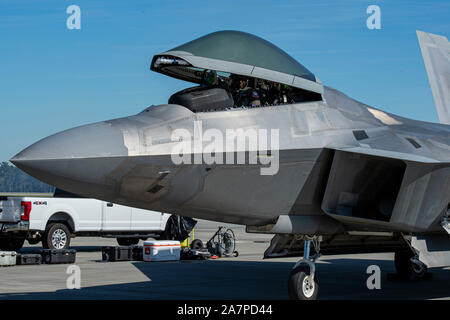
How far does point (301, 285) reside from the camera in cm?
882

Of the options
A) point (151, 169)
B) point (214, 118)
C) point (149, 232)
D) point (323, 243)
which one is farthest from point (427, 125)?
point (149, 232)

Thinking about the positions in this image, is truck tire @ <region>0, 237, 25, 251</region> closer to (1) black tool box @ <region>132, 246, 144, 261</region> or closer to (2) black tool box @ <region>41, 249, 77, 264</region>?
(2) black tool box @ <region>41, 249, 77, 264</region>

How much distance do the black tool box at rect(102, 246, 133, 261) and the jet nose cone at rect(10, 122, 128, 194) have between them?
1196 centimetres

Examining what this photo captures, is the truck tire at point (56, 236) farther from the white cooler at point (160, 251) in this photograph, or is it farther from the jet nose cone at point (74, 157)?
the jet nose cone at point (74, 157)

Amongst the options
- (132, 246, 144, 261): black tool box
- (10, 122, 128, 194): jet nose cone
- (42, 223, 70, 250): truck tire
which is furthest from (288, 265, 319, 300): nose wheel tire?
(42, 223, 70, 250): truck tire

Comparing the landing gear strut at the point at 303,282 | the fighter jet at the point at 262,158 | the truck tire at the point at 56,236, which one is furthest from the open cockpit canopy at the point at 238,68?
the truck tire at the point at 56,236

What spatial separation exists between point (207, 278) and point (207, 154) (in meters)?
7.19

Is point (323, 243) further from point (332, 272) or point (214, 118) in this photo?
point (332, 272)

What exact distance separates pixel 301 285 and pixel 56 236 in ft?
43.6

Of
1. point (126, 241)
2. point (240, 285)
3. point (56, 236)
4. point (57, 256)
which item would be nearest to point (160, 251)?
point (57, 256)

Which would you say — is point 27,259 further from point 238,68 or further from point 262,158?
point 238,68

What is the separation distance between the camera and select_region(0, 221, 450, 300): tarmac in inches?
448

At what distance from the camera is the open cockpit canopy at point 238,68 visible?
8.13 meters

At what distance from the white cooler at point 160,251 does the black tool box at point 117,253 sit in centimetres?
73
